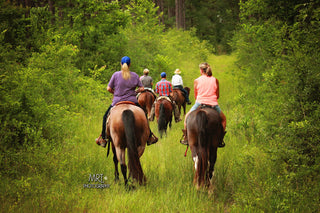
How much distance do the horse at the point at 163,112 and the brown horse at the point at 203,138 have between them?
4229mm

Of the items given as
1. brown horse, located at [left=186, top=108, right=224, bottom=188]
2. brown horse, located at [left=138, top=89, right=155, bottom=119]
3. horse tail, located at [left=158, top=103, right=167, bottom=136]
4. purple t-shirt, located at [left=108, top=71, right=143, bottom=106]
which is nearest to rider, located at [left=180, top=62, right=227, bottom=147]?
brown horse, located at [left=186, top=108, right=224, bottom=188]

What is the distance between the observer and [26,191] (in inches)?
188

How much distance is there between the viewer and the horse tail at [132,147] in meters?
5.12

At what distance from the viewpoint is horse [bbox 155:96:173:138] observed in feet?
33.0

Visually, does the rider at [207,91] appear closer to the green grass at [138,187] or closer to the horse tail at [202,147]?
the horse tail at [202,147]

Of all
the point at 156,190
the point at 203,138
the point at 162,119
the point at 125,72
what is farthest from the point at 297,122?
the point at 162,119

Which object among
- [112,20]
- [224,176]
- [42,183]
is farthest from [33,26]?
[224,176]

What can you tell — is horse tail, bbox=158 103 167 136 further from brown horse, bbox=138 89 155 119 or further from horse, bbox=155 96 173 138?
brown horse, bbox=138 89 155 119

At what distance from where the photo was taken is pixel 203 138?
17.2 feet

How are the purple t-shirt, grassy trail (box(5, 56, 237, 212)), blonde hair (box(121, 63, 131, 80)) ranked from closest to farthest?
grassy trail (box(5, 56, 237, 212)), blonde hair (box(121, 63, 131, 80)), the purple t-shirt

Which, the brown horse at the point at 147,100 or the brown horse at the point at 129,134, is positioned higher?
the brown horse at the point at 147,100

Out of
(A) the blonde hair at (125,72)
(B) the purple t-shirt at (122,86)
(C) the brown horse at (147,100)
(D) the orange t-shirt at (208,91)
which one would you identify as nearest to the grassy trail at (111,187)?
(D) the orange t-shirt at (208,91)

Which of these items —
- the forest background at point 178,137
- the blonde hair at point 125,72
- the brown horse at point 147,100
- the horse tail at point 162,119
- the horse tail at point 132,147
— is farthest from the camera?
the brown horse at point 147,100

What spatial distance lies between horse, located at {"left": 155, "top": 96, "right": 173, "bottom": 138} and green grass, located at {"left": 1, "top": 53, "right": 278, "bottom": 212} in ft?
6.91
